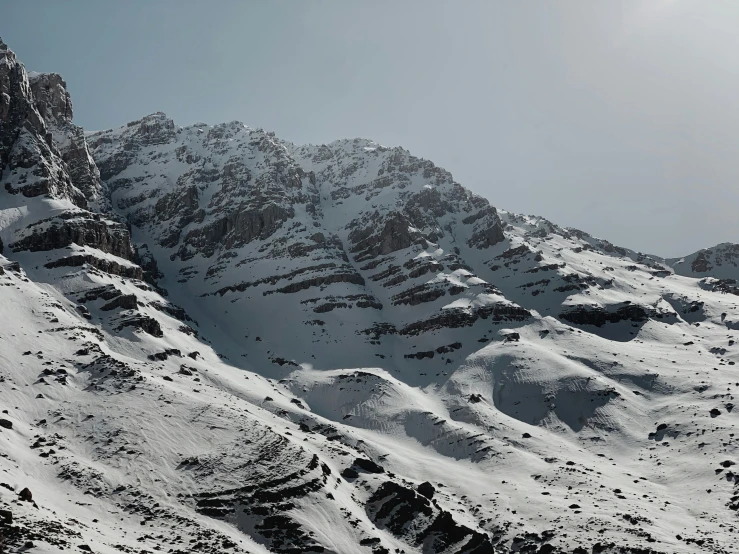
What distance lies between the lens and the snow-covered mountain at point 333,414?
78.1m

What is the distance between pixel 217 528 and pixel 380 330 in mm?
116545

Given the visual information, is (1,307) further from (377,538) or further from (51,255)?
(377,538)

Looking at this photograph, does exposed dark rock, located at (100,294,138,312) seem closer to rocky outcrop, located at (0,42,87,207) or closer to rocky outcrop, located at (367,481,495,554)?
rocky outcrop, located at (0,42,87,207)

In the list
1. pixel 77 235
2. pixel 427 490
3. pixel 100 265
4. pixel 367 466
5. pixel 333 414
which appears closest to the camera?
pixel 427 490

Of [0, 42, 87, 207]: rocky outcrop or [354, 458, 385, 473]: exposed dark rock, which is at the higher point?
[0, 42, 87, 207]: rocky outcrop

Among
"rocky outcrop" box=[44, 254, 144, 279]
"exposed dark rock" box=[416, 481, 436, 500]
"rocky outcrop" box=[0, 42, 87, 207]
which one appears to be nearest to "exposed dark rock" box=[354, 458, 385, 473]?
"exposed dark rock" box=[416, 481, 436, 500]


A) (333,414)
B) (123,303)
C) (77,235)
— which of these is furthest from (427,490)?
(77,235)

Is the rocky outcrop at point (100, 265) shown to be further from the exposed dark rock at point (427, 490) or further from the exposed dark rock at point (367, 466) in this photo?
the exposed dark rock at point (427, 490)

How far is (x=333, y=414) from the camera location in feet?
457

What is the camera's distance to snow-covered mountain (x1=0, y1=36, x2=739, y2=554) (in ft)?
256

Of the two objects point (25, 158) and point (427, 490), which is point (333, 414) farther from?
point (25, 158)

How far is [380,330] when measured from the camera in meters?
188

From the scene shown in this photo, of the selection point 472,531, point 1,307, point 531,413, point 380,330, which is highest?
point 380,330

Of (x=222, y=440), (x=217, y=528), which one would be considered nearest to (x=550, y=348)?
(x=222, y=440)
